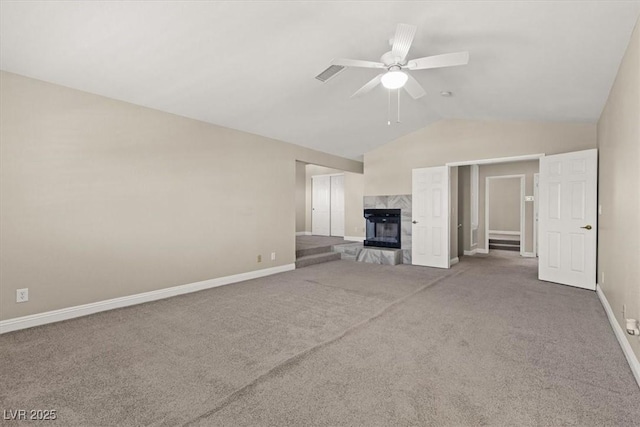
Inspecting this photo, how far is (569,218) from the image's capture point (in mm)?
4605

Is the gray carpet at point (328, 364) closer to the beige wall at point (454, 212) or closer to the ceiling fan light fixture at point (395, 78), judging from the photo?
the ceiling fan light fixture at point (395, 78)

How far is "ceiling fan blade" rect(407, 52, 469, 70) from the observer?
2.59m

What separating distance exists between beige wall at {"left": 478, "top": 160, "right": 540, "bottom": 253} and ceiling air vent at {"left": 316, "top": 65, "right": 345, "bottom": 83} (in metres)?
6.65

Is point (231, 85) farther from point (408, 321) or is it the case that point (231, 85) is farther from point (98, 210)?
point (408, 321)

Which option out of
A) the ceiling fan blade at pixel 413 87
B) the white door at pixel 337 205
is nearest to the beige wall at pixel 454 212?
the white door at pixel 337 205

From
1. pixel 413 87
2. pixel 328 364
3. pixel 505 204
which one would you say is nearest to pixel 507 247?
pixel 505 204

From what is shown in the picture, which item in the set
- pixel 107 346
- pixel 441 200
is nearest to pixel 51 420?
pixel 107 346

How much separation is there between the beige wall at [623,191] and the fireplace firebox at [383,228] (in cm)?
351

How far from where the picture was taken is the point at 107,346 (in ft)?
8.53

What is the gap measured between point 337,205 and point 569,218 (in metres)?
6.12

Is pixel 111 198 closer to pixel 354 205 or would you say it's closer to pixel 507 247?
pixel 354 205

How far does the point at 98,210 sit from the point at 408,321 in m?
3.63

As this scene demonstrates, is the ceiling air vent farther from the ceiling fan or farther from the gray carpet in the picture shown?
the gray carpet

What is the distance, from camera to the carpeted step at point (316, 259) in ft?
20.2
